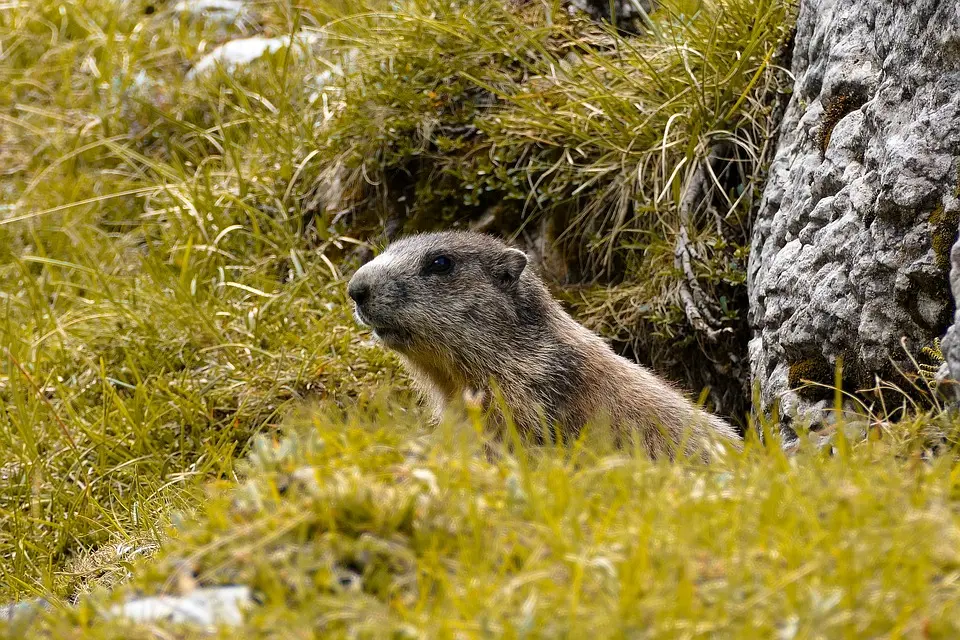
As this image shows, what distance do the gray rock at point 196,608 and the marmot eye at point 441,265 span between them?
10.4ft

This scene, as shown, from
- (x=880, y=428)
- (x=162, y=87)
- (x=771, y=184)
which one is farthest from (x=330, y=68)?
(x=880, y=428)

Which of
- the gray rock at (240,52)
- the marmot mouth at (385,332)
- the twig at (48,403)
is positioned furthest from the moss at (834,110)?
the gray rock at (240,52)

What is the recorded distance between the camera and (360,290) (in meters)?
5.55

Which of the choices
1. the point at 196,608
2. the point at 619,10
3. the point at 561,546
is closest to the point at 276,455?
the point at 196,608

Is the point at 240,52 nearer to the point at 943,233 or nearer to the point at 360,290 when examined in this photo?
the point at 360,290

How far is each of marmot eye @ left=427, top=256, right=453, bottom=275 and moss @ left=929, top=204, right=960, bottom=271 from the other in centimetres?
249

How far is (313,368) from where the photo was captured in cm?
670

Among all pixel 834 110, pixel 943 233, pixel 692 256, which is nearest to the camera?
pixel 943 233

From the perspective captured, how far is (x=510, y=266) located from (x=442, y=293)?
424 mm

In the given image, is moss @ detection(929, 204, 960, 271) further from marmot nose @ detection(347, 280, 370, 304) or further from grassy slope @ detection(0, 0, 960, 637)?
marmot nose @ detection(347, 280, 370, 304)

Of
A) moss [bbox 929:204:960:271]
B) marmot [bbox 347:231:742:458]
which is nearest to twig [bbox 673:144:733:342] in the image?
marmot [bbox 347:231:742:458]

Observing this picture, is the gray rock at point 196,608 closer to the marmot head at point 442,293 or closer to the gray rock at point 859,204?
the gray rock at point 859,204

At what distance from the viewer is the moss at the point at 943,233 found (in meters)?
4.26

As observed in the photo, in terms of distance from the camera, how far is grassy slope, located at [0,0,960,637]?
2.61 meters
